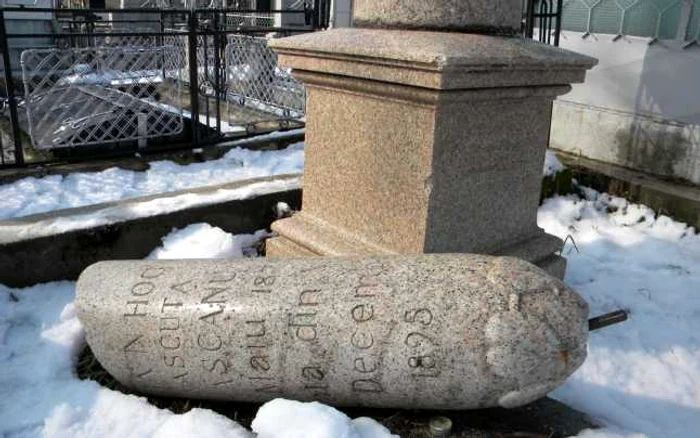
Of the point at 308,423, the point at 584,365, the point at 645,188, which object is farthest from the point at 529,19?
the point at 308,423

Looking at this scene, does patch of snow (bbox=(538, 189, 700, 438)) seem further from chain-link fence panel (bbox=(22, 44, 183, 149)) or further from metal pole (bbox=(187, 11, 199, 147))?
chain-link fence panel (bbox=(22, 44, 183, 149))

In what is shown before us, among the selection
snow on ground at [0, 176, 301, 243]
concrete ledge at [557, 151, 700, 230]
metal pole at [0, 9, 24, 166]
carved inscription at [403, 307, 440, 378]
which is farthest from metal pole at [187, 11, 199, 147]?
carved inscription at [403, 307, 440, 378]

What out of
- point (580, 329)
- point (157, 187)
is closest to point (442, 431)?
point (580, 329)

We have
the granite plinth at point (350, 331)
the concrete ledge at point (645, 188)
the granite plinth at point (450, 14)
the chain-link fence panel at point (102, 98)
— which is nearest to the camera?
the granite plinth at point (350, 331)

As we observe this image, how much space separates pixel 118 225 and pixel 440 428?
237 centimetres

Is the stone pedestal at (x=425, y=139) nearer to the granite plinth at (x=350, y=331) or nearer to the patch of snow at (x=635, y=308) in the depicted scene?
the patch of snow at (x=635, y=308)

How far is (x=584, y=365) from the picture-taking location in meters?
3.29

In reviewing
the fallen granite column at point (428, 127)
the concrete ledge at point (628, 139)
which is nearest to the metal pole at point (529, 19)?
the concrete ledge at point (628, 139)

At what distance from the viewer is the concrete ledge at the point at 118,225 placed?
3641 millimetres

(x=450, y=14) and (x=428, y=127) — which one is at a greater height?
(x=450, y=14)

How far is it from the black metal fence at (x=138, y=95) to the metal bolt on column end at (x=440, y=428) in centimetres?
473

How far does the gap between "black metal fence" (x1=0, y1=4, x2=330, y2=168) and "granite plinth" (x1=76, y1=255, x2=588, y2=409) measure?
381cm

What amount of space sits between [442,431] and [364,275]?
0.66m

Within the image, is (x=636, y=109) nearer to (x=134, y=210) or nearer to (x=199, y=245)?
(x=199, y=245)
